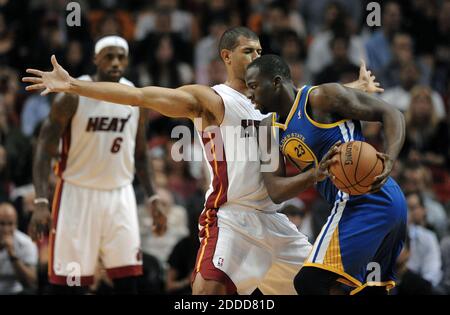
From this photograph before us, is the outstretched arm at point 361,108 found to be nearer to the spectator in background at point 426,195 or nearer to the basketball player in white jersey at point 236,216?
Result: the basketball player in white jersey at point 236,216

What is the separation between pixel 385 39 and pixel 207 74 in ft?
8.60

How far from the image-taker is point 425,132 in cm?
1056

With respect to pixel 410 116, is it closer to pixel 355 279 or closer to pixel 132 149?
pixel 132 149

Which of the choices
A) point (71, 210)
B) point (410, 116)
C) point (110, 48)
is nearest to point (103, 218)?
point (71, 210)

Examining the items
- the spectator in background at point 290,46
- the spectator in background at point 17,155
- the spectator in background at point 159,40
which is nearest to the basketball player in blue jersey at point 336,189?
the spectator in background at point 17,155

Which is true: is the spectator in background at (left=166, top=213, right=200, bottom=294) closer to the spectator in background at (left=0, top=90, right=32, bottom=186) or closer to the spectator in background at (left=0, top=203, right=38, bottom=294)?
the spectator in background at (left=0, top=203, right=38, bottom=294)

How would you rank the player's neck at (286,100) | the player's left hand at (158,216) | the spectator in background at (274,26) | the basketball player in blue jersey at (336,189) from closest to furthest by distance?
the basketball player in blue jersey at (336,189) → the player's neck at (286,100) → the player's left hand at (158,216) → the spectator in background at (274,26)

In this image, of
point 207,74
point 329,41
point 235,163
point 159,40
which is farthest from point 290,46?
point 235,163

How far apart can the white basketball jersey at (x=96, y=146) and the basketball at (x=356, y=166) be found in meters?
2.44

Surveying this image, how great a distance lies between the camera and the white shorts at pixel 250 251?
577cm

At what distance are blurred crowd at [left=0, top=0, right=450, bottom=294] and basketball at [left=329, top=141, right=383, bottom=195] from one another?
3.36m

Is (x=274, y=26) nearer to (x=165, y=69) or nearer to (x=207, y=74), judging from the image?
(x=207, y=74)

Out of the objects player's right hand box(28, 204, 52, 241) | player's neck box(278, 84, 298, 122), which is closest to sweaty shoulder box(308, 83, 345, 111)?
player's neck box(278, 84, 298, 122)

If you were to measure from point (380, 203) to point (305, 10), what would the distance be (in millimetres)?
7887
